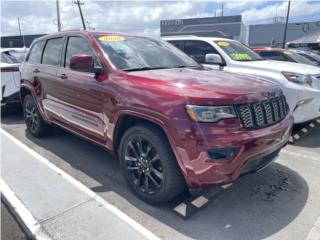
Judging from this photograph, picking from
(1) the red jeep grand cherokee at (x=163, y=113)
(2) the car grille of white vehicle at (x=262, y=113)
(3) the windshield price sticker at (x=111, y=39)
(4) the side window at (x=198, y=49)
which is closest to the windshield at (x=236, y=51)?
(4) the side window at (x=198, y=49)

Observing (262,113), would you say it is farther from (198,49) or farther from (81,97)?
(198,49)

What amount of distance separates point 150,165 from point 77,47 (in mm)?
2064

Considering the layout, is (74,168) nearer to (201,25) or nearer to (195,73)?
(195,73)

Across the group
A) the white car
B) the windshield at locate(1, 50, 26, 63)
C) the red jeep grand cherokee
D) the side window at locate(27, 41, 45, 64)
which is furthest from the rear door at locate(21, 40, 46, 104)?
the white car

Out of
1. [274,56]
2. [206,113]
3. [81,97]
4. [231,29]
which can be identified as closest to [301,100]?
[206,113]

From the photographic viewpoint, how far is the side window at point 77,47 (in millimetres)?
3914

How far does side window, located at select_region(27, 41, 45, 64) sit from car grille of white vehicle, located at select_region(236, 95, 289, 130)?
3.78m

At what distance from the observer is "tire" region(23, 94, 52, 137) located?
5.25 m

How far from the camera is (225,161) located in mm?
2635

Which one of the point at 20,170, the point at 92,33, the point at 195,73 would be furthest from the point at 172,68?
the point at 20,170

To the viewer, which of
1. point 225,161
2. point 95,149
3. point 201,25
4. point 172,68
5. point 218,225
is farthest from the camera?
point 201,25

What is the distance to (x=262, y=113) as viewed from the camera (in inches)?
116

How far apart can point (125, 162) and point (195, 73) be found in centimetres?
131

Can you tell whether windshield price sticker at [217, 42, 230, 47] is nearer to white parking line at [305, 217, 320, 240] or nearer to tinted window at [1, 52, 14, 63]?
white parking line at [305, 217, 320, 240]
